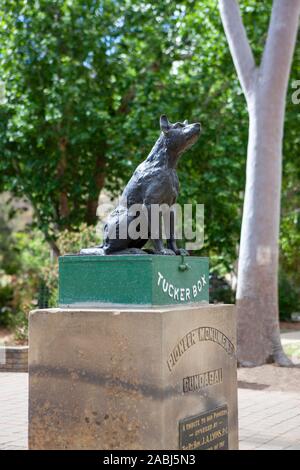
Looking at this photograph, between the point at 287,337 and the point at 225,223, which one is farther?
the point at 225,223

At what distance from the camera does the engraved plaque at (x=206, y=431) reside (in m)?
4.68

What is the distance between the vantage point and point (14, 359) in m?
11.7

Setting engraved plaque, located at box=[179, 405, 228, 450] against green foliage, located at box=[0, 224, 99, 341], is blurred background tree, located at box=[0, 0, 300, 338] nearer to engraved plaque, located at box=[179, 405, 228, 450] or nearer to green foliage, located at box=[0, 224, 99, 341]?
green foliage, located at box=[0, 224, 99, 341]

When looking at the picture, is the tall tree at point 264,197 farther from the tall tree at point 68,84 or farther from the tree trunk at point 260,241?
the tall tree at point 68,84

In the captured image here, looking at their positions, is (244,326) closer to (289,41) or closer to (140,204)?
(289,41)

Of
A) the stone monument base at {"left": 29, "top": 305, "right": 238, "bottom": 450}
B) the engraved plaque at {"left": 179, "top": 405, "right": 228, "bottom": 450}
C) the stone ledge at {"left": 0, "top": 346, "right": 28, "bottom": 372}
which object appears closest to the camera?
the stone monument base at {"left": 29, "top": 305, "right": 238, "bottom": 450}

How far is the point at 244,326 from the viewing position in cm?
1161

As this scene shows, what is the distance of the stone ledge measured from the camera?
38.3 ft

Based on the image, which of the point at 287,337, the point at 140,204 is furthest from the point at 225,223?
the point at 140,204

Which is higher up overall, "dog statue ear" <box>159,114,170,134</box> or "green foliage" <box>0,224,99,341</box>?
"dog statue ear" <box>159,114,170,134</box>

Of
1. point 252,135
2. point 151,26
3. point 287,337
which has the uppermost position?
point 151,26

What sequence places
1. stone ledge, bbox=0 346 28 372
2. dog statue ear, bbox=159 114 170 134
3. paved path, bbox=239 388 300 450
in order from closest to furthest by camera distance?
dog statue ear, bbox=159 114 170 134 < paved path, bbox=239 388 300 450 < stone ledge, bbox=0 346 28 372

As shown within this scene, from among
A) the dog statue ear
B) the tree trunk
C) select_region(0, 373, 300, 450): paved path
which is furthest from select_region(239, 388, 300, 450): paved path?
the dog statue ear
